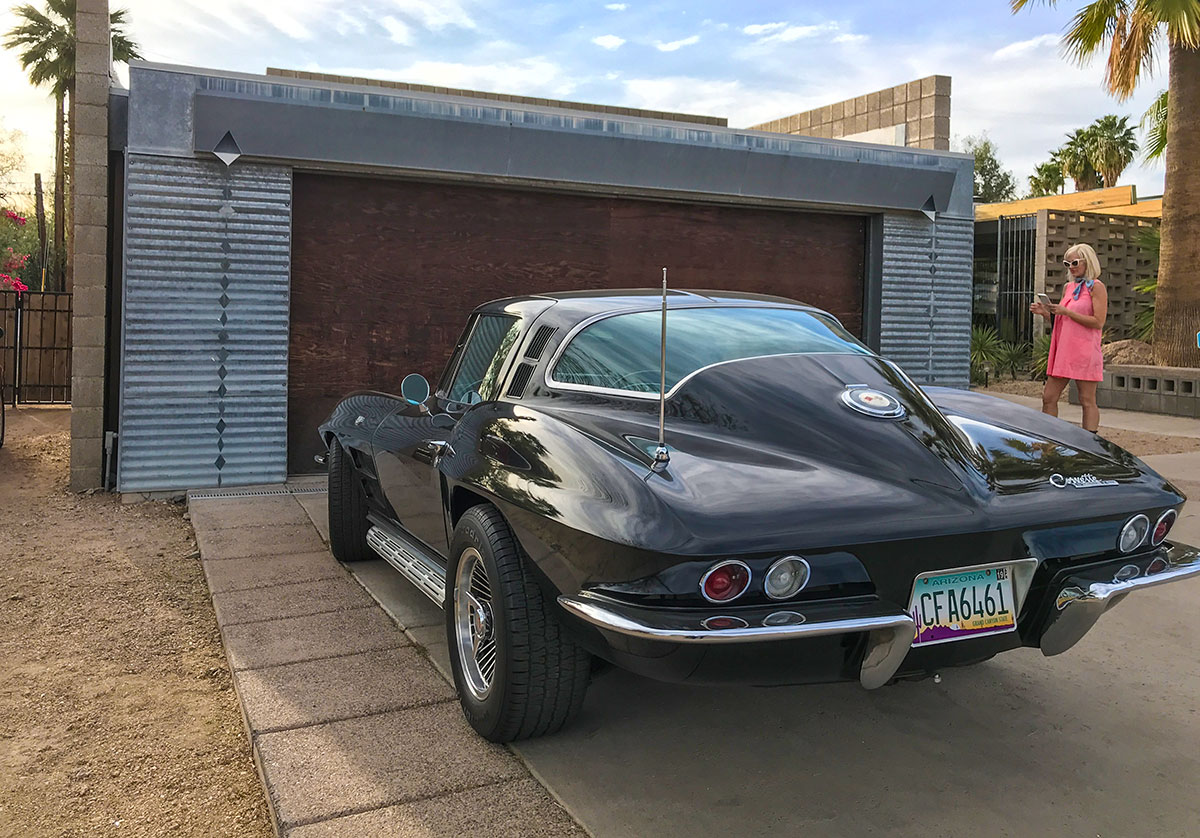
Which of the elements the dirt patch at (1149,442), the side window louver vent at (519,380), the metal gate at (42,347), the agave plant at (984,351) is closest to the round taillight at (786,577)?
the side window louver vent at (519,380)

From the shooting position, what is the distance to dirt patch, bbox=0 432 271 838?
2859 millimetres

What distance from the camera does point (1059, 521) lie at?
9.05 ft

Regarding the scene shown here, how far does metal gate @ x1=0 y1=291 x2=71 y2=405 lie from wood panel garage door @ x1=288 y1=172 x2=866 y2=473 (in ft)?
→ 25.6

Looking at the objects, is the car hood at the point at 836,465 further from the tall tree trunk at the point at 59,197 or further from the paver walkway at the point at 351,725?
the tall tree trunk at the point at 59,197

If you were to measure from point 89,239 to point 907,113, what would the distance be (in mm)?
8412

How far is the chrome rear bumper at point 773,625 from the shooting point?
7.63 ft

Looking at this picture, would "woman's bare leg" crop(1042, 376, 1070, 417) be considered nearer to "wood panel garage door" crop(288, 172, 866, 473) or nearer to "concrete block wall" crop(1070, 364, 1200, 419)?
"wood panel garage door" crop(288, 172, 866, 473)

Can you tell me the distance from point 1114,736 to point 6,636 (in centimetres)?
438

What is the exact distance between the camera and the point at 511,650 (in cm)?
281

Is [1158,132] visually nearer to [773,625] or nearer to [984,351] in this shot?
[984,351]

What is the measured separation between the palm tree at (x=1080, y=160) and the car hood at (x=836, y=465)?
42.1 metres

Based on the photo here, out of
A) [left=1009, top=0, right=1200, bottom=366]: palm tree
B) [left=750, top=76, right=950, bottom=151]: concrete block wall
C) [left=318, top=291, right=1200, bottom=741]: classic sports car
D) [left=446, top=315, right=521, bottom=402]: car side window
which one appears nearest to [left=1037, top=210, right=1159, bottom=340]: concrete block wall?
[left=1009, top=0, right=1200, bottom=366]: palm tree

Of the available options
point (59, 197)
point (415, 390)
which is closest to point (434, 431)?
point (415, 390)

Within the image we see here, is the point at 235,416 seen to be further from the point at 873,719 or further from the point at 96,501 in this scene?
the point at 873,719
